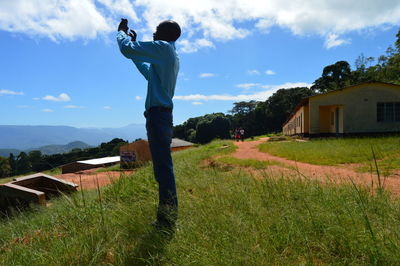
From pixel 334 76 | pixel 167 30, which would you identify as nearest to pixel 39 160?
pixel 167 30

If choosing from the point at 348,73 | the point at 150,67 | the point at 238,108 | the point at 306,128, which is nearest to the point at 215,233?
the point at 150,67

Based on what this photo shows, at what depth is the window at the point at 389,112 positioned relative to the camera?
15594 mm

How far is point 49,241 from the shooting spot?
1957 millimetres

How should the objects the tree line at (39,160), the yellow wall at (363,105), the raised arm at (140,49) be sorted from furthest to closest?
the yellow wall at (363,105)
the tree line at (39,160)
the raised arm at (140,49)

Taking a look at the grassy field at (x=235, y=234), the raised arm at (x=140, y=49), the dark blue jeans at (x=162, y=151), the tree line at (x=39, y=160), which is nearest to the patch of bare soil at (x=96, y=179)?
the tree line at (x=39, y=160)

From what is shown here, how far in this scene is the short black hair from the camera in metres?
2.31

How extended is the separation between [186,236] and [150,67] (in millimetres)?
Result: 1409

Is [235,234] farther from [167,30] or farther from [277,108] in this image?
[277,108]

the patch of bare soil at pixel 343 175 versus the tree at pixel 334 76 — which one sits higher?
the tree at pixel 334 76

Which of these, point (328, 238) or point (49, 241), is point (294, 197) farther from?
point (49, 241)

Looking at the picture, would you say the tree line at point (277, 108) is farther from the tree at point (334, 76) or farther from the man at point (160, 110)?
the man at point (160, 110)

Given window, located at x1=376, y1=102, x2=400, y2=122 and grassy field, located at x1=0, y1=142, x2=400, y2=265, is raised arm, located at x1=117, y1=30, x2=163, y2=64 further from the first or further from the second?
window, located at x1=376, y1=102, x2=400, y2=122

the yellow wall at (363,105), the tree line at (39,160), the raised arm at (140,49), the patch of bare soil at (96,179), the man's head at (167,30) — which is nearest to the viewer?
the raised arm at (140,49)

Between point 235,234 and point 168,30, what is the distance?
1.75 m
